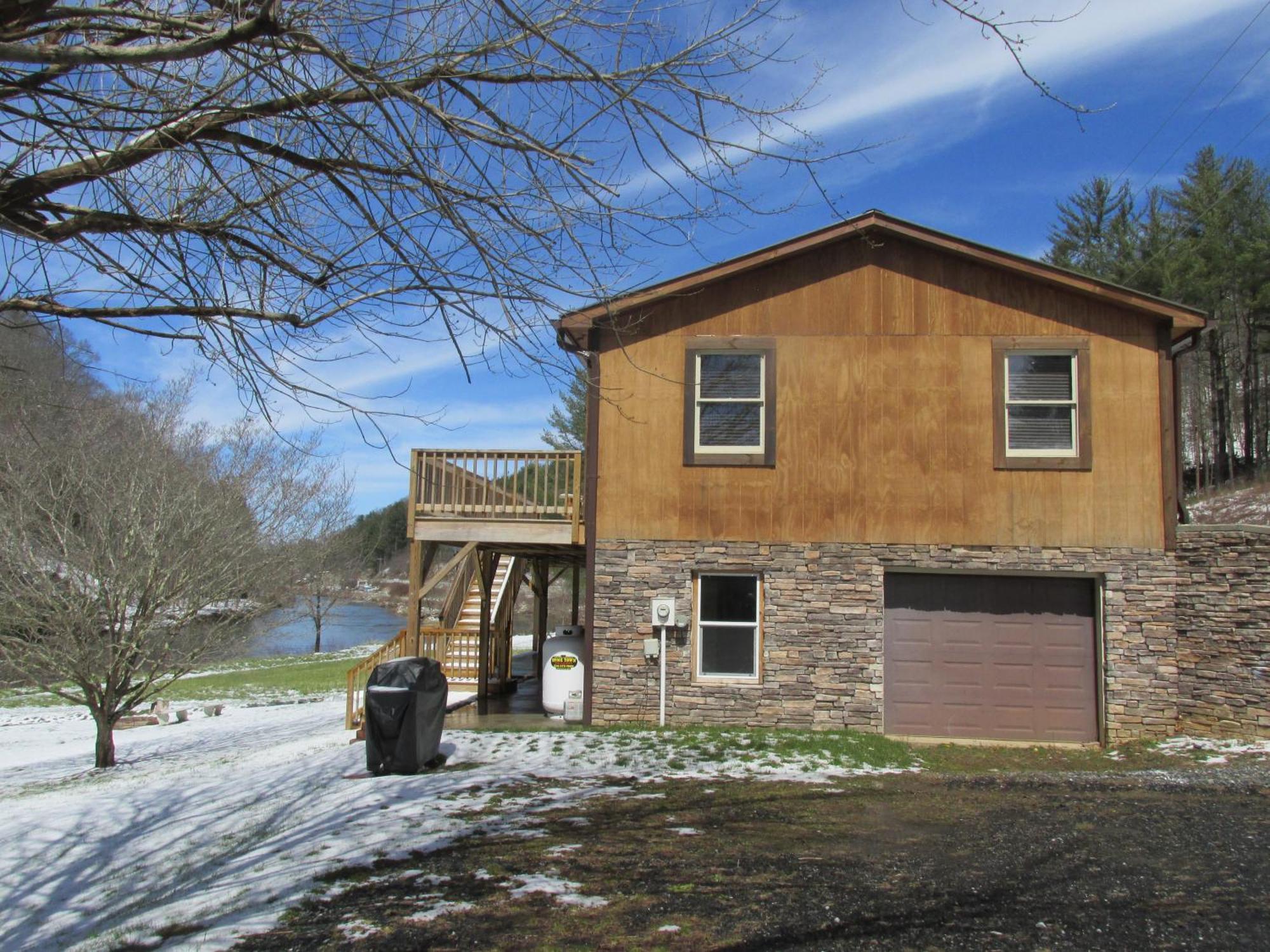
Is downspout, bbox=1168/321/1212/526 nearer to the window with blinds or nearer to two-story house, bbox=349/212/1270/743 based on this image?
two-story house, bbox=349/212/1270/743

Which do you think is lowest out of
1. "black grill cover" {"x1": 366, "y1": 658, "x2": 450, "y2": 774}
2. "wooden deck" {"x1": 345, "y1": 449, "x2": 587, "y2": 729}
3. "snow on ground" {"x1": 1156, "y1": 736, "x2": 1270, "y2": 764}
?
"snow on ground" {"x1": 1156, "y1": 736, "x2": 1270, "y2": 764}

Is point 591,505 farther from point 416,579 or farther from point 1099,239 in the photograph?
point 1099,239

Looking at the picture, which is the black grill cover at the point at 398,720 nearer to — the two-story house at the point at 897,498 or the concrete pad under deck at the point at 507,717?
the concrete pad under deck at the point at 507,717

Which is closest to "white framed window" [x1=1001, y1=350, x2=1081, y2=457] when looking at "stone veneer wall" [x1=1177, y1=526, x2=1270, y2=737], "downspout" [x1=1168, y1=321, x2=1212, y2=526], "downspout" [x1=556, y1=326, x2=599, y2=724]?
"downspout" [x1=1168, y1=321, x2=1212, y2=526]

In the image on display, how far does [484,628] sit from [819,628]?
553 centimetres

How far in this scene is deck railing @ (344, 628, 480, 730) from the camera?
498 inches

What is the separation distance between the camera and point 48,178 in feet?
12.5

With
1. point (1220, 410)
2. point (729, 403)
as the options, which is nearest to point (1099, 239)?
point (1220, 410)

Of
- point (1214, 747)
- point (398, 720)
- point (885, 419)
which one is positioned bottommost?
point (1214, 747)

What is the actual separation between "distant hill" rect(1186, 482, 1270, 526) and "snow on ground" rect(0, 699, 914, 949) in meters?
24.7

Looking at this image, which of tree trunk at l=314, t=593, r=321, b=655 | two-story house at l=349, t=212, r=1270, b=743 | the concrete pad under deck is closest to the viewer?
two-story house at l=349, t=212, r=1270, b=743

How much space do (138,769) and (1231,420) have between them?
39.2m

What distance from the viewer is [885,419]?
11422 millimetres

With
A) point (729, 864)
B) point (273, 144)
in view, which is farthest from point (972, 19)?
point (729, 864)
